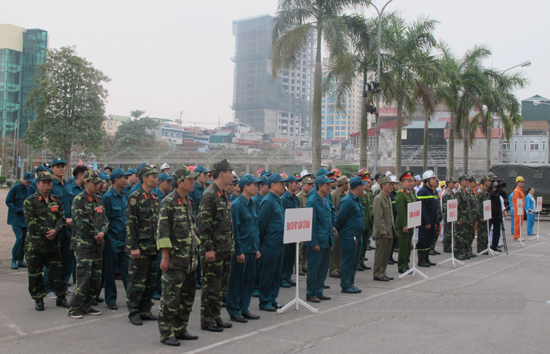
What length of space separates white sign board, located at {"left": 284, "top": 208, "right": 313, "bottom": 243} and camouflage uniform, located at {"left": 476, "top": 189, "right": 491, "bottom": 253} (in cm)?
756

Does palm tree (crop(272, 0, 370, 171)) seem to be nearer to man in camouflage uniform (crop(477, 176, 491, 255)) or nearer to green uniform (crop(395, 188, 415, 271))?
man in camouflage uniform (crop(477, 176, 491, 255))

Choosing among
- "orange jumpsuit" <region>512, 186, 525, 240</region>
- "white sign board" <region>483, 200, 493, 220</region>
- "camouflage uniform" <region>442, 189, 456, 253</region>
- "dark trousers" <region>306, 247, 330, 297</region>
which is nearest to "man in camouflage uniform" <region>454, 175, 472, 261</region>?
"camouflage uniform" <region>442, 189, 456, 253</region>

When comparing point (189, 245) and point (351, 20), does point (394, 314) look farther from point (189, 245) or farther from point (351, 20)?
point (351, 20)

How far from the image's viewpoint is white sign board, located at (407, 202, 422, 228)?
9.89 metres

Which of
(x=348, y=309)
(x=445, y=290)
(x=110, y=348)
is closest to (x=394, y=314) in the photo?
(x=348, y=309)

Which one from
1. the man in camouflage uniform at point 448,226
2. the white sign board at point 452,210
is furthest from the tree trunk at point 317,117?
the white sign board at point 452,210

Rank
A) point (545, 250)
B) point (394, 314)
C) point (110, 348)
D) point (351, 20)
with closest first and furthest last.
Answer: point (110, 348) < point (394, 314) < point (545, 250) < point (351, 20)

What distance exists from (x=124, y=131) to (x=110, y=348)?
64536 mm

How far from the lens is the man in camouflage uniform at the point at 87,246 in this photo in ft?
21.8

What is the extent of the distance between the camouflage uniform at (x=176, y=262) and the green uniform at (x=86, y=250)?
1676 millimetres

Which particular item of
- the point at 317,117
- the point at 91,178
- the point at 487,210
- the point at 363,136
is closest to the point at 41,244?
the point at 91,178

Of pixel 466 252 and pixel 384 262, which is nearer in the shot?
pixel 384 262

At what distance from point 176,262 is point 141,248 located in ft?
3.71

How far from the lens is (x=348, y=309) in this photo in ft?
24.2
